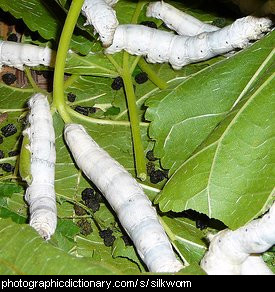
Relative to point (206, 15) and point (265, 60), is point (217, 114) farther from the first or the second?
point (206, 15)

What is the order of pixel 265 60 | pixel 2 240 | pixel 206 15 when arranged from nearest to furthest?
pixel 2 240 < pixel 265 60 < pixel 206 15

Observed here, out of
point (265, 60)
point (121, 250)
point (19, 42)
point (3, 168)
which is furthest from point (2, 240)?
point (19, 42)

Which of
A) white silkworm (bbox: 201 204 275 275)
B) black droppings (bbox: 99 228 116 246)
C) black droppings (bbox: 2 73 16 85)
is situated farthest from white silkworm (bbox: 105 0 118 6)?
white silkworm (bbox: 201 204 275 275)

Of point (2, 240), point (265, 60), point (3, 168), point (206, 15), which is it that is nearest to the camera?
point (2, 240)

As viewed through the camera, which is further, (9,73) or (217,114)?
(9,73)

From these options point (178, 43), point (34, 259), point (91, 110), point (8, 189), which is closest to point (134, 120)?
point (91, 110)

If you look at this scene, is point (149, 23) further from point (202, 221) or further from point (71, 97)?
point (202, 221)

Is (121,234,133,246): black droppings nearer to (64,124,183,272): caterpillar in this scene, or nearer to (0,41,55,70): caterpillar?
(64,124,183,272): caterpillar

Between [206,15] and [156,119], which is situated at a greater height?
[206,15]
